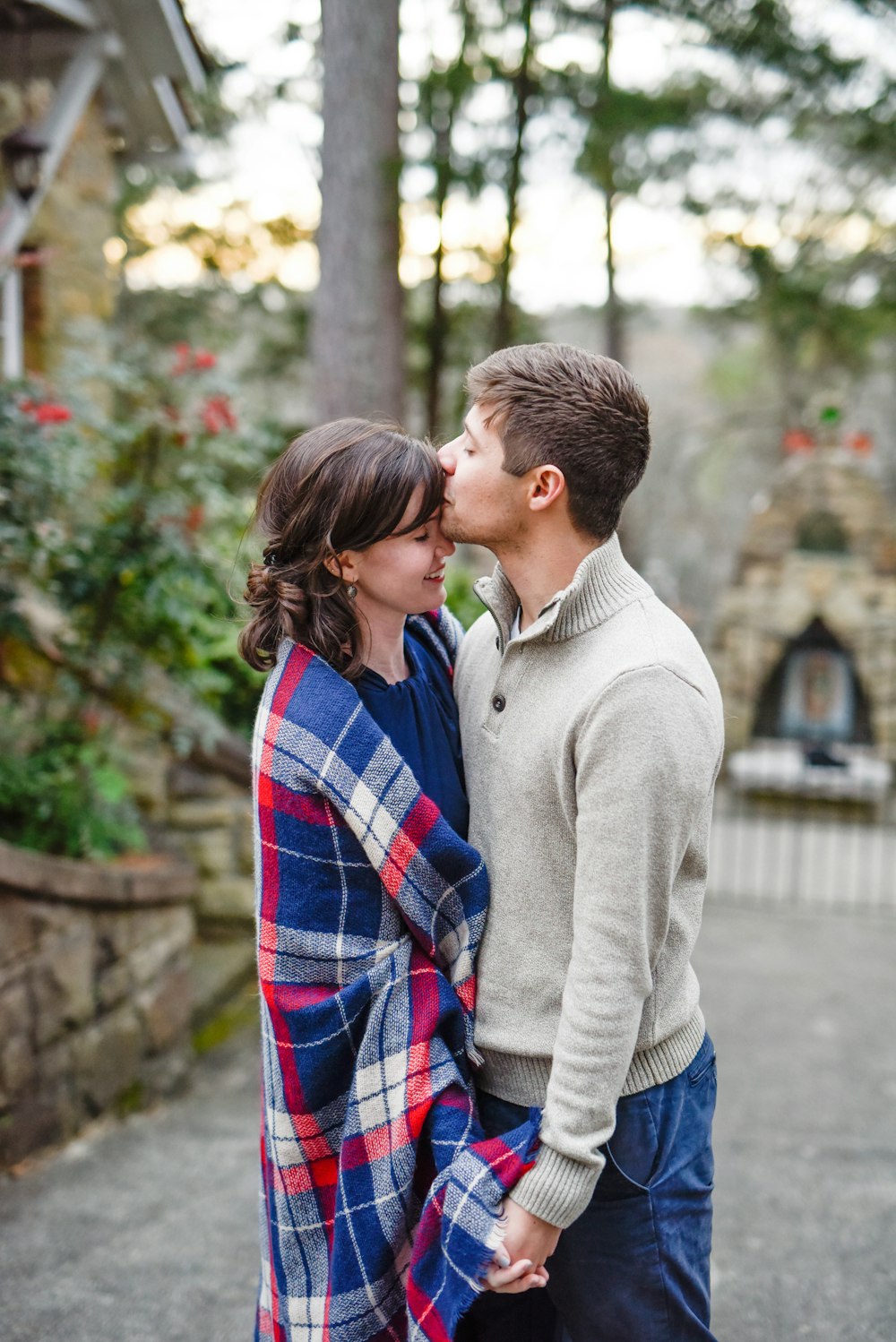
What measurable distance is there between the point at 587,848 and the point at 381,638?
51 centimetres

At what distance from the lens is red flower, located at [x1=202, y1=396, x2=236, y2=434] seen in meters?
3.62

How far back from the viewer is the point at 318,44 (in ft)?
21.9

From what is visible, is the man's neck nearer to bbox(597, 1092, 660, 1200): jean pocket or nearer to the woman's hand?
bbox(597, 1092, 660, 1200): jean pocket

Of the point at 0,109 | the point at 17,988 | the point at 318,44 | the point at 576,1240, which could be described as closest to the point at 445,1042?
the point at 576,1240

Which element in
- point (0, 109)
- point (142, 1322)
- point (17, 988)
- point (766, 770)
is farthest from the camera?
point (766, 770)

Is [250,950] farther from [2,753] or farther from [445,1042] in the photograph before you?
[445,1042]

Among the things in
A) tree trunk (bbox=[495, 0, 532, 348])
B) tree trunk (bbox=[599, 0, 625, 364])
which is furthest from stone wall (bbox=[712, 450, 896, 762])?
tree trunk (bbox=[495, 0, 532, 348])

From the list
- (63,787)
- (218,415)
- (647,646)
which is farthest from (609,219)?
(647,646)

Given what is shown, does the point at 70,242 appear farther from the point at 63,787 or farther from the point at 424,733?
the point at 424,733

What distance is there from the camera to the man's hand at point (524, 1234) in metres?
1.34

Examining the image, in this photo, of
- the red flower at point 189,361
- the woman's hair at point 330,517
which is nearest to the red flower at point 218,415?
the red flower at point 189,361

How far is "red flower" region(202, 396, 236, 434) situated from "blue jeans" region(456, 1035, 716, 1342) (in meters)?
2.72

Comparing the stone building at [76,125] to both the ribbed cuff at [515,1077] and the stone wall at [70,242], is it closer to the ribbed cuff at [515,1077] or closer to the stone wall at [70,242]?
the stone wall at [70,242]

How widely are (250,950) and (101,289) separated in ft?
14.5
